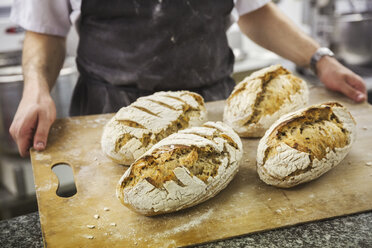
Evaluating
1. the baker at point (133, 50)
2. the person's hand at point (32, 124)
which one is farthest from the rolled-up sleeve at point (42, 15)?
the person's hand at point (32, 124)

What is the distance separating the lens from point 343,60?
10.4 feet

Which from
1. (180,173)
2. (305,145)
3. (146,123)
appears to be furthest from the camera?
(146,123)

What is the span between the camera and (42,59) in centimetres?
187

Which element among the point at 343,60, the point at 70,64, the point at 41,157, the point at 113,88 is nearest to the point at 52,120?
the point at 41,157

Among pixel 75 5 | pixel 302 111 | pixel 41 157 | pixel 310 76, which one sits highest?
pixel 75 5

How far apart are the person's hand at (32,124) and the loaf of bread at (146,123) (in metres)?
0.27

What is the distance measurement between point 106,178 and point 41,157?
0.32m

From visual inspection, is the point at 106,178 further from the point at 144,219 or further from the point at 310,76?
the point at 310,76

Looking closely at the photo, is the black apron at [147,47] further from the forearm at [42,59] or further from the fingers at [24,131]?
the fingers at [24,131]

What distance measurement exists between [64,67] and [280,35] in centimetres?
151

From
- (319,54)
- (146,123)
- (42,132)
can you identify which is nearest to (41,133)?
(42,132)

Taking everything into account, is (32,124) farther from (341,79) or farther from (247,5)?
(341,79)

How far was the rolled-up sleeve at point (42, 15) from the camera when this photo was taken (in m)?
1.85

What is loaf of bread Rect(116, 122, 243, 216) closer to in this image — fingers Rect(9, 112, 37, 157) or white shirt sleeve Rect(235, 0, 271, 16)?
fingers Rect(9, 112, 37, 157)
